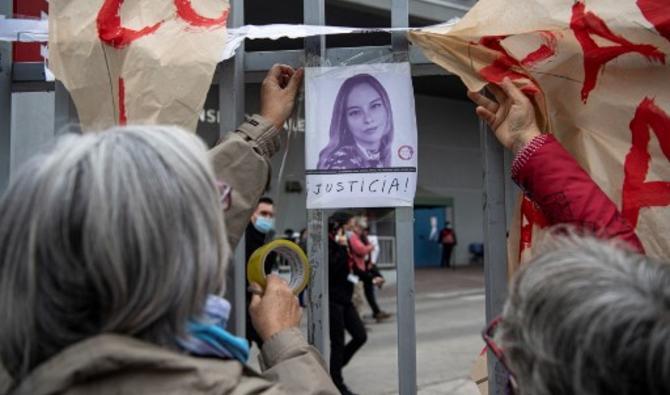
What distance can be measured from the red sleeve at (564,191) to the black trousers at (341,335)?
3783 mm

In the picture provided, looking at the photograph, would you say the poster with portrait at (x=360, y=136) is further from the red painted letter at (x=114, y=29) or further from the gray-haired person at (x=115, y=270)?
the gray-haired person at (x=115, y=270)

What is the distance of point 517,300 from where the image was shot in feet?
3.39

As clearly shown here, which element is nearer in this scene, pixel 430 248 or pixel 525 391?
pixel 525 391

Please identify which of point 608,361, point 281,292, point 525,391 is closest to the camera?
point 608,361

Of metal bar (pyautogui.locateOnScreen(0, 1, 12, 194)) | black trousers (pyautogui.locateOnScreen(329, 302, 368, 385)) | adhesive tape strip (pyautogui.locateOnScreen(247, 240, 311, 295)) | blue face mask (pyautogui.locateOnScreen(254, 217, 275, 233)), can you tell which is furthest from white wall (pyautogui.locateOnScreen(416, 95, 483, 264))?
adhesive tape strip (pyautogui.locateOnScreen(247, 240, 311, 295))

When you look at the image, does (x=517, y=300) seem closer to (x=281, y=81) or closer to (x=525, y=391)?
(x=525, y=391)

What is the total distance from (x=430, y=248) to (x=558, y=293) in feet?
67.5

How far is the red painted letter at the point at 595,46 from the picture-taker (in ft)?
5.16

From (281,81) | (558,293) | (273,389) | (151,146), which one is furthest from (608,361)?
(281,81)

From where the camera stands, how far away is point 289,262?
1.69 metres

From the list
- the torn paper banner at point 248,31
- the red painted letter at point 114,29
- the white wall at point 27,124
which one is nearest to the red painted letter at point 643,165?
the torn paper banner at point 248,31

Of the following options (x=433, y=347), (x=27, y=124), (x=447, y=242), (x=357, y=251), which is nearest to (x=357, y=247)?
(x=357, y=251)

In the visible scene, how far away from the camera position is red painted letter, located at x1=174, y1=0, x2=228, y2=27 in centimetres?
177

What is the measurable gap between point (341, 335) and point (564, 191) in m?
3.97
